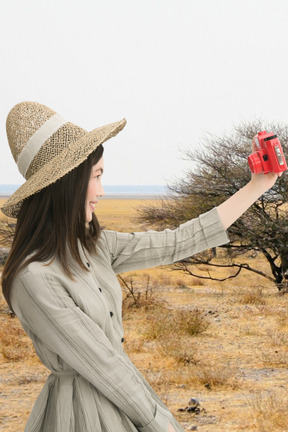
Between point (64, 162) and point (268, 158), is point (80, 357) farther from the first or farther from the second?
point (268, 158)

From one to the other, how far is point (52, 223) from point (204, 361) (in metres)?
5.07

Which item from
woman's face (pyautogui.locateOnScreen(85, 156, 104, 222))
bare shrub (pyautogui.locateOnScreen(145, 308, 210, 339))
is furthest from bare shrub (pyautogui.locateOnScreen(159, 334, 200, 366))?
woman's face (pyautogui.locateOnScreen(85, 156, 104, 222))

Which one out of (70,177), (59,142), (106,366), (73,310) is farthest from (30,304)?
(59,142)

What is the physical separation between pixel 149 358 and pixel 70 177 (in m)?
5.12

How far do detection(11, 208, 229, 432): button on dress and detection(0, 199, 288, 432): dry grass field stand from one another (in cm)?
311

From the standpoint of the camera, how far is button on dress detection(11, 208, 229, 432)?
1425 mm

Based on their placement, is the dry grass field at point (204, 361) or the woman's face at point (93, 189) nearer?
the woman's face at point (93, 189)

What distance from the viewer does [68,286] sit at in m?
1.48

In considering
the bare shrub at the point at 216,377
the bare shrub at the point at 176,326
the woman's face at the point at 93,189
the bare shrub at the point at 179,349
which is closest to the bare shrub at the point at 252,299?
the bare shrub at the point at 176,326

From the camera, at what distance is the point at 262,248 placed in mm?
11125

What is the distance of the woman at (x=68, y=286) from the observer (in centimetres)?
143

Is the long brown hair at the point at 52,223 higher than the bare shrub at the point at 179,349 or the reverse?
higher

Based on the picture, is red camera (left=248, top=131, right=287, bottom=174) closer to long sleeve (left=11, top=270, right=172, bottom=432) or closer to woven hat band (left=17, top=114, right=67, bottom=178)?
woven hat band (left=17, top=114, right=67, bottom=178)

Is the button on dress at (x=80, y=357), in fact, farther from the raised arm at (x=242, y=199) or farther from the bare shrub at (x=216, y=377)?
the bare shrub at (x=216, y=377)
